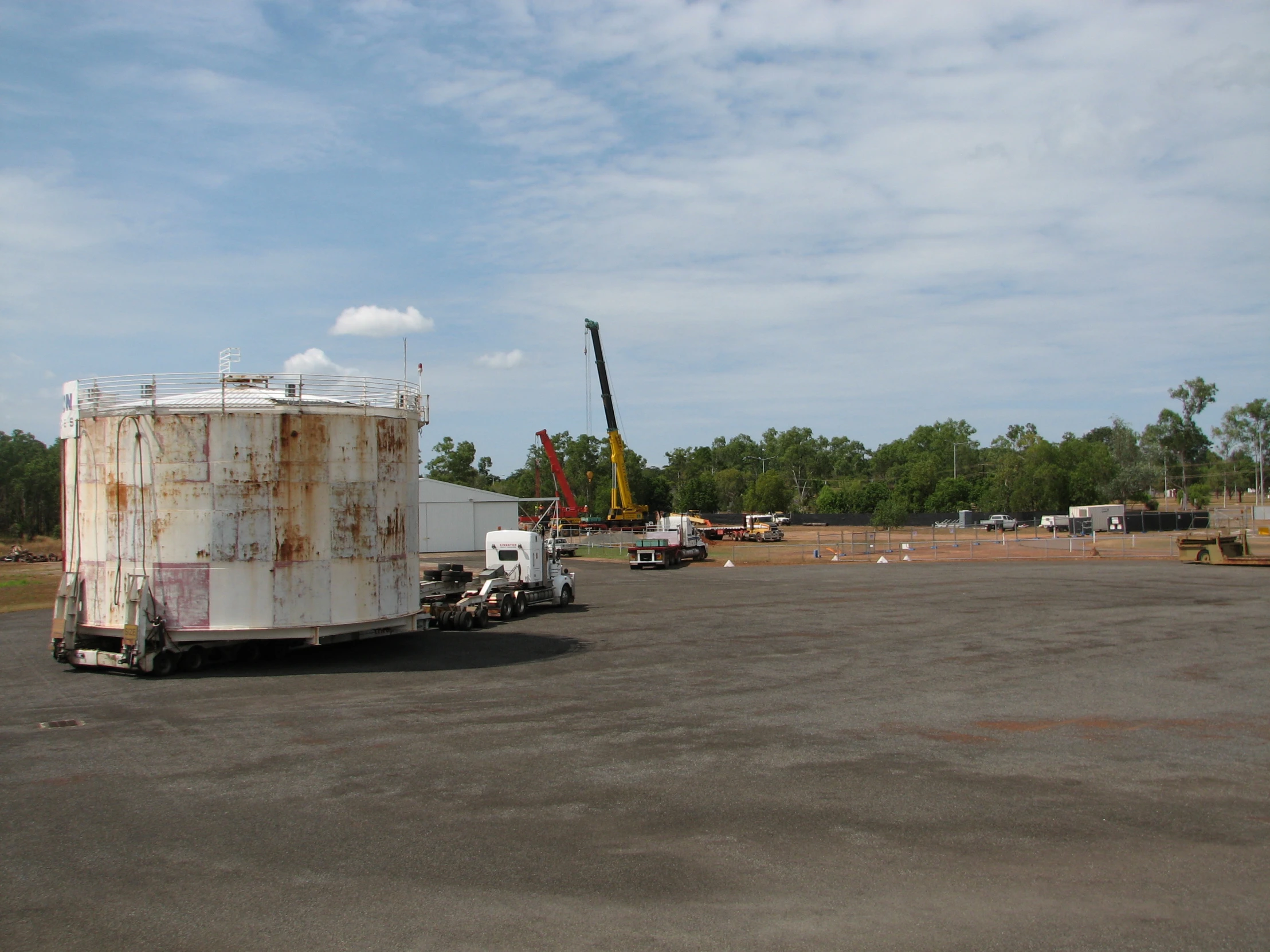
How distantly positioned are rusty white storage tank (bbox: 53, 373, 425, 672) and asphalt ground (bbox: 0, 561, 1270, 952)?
1190 mm

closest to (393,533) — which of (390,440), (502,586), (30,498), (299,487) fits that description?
(390,440)

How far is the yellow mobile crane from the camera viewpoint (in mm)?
82812

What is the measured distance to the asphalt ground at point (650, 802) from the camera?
24.6 feet

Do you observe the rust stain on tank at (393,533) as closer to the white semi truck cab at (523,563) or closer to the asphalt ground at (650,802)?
the asphalt ground at (650,802)

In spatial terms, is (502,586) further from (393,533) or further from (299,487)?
(299,487)

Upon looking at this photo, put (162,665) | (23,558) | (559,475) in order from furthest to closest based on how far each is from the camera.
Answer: (559,475) < (23,558) < (162,665)

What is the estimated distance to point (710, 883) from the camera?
8.24 metres

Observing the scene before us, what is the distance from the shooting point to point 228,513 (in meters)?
20.5

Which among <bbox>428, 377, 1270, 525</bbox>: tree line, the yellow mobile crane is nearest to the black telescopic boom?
the yellow mobile crane

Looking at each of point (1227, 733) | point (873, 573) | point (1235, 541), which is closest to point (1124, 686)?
point (1227, 733)

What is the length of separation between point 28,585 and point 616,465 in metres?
47.9

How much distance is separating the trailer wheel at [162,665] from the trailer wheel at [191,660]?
12.1 inches

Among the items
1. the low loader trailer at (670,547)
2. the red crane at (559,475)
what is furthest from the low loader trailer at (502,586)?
the red crane at (559,475)

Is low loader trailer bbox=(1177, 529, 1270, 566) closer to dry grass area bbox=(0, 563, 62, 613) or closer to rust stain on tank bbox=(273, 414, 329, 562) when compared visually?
rust stain on tank bbox=(273, 414, 329, 562)
